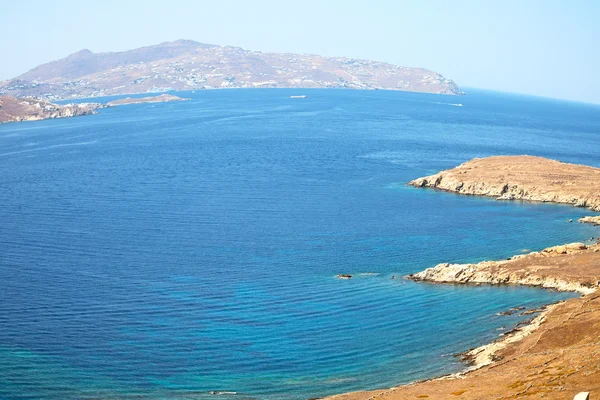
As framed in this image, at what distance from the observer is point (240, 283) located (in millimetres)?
77000

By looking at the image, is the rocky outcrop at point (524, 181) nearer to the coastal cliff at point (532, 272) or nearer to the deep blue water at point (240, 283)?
the deep blue water at point (240, 283)

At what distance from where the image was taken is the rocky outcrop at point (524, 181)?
4833 inches

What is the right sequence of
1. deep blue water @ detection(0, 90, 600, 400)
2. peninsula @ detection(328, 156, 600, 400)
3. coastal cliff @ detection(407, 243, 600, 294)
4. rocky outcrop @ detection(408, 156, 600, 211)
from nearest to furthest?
peninsula @ detection(328, 156, 600, 400) → deep blue water @ detection(0, 90, 600, 400) → coastal cliff @ detection(407, 243, 600, 294) → rocky outcrop @ detection(408, 156, 600, 211)

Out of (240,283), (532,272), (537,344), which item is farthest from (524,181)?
(537,344)

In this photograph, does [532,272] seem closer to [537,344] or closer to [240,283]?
[537,344]

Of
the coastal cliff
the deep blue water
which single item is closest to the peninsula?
the coastal cliff

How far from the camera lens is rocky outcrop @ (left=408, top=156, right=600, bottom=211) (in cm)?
12275

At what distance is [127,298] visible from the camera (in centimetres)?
7131

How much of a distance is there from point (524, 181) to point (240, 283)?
239ft

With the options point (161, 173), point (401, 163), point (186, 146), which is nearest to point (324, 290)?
point (161, 173)

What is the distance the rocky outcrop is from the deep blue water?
202 inches

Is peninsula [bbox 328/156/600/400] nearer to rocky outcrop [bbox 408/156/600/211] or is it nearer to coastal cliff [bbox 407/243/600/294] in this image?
coastal cliff [bbox 407/243/600/294]

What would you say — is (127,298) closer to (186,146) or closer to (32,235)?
(32,235)

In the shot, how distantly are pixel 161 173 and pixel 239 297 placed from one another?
84809 millimetres
